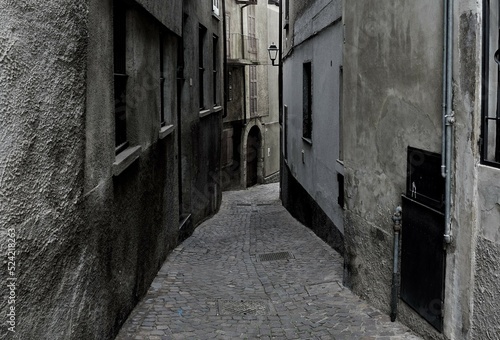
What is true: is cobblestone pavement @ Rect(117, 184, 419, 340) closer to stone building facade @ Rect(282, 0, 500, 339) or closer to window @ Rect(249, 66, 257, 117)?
stone building facade @ Rect(282, 0, 500, 339)

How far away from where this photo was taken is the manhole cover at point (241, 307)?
701 cm

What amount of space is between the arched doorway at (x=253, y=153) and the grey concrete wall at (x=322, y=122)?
14453mm

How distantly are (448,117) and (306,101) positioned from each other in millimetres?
8836

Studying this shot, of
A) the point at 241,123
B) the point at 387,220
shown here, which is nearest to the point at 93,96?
the point at 387,220

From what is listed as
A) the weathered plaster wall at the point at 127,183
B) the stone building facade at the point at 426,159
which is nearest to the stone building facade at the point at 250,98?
the weathered plaster wall at the point at 127,183

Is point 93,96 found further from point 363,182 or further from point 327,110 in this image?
point 327,110

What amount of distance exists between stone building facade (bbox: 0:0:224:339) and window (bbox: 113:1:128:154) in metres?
0.02

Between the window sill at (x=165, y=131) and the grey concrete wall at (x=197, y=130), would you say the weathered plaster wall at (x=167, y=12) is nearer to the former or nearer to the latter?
the window sill at (x=165, y=131)

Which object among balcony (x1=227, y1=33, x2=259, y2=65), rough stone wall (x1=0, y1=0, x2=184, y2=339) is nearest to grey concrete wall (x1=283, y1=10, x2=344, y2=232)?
rough stone wall (x1=0, y1=0, x2=184, y2=339)

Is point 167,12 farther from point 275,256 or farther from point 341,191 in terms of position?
point 275,256

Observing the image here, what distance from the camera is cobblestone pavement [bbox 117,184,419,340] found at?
20.6 feet

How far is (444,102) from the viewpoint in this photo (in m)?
4.96


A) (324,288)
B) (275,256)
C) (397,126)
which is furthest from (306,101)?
(397,126)

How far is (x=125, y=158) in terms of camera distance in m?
6.23
